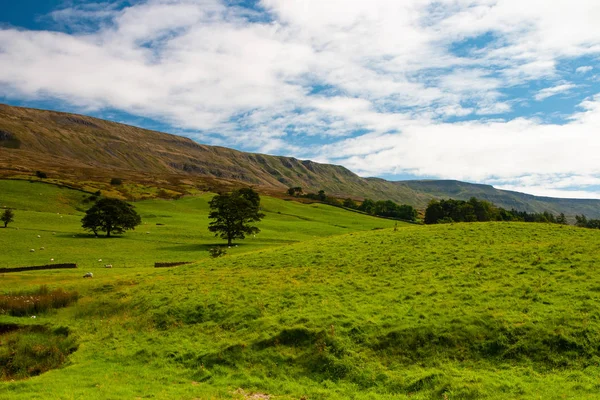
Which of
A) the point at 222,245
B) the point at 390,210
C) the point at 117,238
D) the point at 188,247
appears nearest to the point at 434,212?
the point at 390,210

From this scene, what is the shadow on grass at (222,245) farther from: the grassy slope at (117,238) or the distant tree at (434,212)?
the distant tree at (434,212)

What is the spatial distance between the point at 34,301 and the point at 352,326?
80.0 feet

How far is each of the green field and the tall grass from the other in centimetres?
118

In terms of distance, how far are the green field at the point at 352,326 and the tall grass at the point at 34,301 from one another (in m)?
1.18

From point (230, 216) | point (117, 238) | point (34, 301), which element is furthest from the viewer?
point (230, 216)

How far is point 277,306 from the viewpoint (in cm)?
2364

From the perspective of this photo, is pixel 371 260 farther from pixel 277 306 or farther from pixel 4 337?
pixel 4 337

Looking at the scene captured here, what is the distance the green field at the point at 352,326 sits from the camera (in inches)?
607

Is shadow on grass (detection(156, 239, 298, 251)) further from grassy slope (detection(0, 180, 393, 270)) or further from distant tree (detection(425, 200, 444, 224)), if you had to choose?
distant tree (detection(425, 200, 444, 224))

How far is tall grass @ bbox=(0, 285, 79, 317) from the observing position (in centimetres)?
2733

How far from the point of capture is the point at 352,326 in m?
19.6

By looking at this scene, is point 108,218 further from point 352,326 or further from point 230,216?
point 352,326

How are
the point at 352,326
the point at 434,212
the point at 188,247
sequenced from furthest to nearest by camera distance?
the point at 434,212
the point at 188,247
the point at 352,326

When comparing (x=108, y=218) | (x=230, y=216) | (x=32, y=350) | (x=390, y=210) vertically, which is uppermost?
(x=390, y=210)
